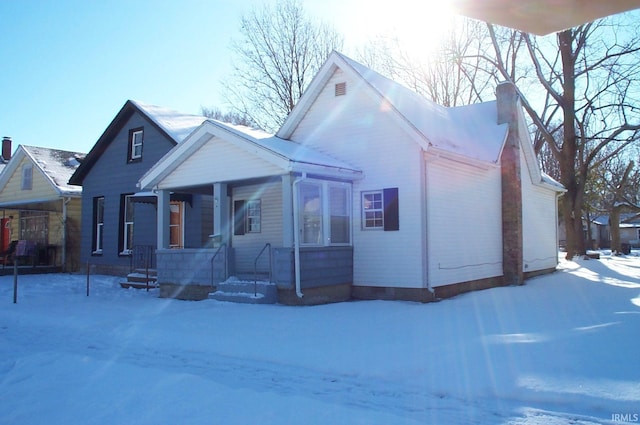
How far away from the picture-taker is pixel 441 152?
1281cm

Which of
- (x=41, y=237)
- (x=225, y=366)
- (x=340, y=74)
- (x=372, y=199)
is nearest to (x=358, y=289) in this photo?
(x=372, y=199)

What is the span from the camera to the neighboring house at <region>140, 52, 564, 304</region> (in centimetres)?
1266

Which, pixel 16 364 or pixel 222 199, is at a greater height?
pixel 222 199

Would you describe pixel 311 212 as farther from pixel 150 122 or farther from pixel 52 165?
pixel 52 165

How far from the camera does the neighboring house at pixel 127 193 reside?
62.5 ft

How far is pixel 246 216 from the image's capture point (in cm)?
1653

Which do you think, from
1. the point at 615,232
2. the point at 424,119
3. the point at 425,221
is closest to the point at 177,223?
the point at 424,119

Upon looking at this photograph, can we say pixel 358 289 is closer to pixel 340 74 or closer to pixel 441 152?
pixel 441 152

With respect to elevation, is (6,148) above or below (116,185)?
above

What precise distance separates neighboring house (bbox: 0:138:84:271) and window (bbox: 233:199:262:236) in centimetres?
1079

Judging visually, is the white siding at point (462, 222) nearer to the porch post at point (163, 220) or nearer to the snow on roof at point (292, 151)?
the snow on roof at point (292, 151)

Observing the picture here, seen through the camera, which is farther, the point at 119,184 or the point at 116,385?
the point at 119,184

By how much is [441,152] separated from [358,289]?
157 inches

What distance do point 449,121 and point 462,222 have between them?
3.44 m
